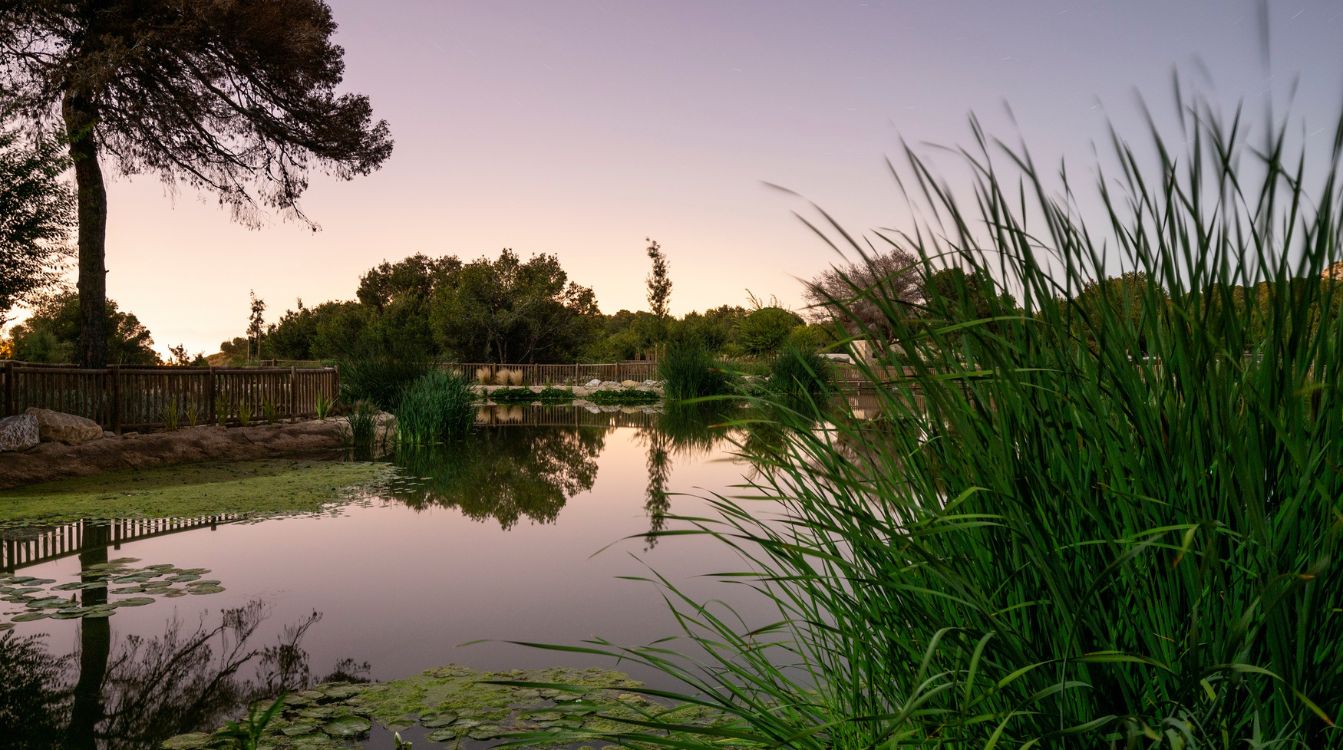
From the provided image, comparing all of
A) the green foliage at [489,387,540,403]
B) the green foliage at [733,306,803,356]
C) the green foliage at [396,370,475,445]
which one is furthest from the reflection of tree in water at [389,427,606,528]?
the green foliage at [733,306,803,356]

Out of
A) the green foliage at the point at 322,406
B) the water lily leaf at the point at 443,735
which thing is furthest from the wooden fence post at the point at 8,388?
the water lily leaf at the point at 443,735

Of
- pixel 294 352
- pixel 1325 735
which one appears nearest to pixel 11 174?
pixel 1325 735

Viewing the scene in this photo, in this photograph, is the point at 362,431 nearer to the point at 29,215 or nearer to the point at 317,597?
the point at 29,215

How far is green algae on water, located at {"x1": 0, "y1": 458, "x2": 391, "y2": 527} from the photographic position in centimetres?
620

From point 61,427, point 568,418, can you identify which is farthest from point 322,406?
point 61,427

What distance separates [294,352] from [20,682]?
2512 inches

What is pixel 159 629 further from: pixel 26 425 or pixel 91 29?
pixel 91 29

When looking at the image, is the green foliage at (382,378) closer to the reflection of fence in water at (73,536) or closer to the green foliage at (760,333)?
the reflection of fence in water at (73,536)

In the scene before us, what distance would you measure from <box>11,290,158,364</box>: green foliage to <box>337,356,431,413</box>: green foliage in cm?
392

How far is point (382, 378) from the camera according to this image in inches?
606

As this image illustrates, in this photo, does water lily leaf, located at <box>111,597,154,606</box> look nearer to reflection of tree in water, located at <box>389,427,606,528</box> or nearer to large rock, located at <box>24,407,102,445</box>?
reflection of tree in water, located at <box>389,427,606,528</box>

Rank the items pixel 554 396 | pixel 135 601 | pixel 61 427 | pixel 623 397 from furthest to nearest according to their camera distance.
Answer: pixel 554 396
pixel 623 397
pixel 61 427
pixel 135 601

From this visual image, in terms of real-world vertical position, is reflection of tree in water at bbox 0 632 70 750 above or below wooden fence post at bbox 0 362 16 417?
below

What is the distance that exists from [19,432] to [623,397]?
1804 cm
